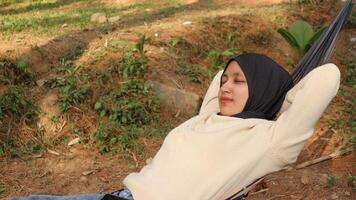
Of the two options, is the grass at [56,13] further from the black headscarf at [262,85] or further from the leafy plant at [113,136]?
the black headscarf at [262,85]

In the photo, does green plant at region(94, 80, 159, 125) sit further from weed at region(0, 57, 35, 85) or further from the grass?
the grass

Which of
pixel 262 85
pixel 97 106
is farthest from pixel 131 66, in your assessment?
pixel 262 85

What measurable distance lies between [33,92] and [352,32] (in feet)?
17.0

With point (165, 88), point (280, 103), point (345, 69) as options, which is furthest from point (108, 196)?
point (345, 69)

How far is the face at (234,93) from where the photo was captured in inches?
95.6

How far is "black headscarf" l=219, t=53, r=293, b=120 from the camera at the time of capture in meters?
2.40

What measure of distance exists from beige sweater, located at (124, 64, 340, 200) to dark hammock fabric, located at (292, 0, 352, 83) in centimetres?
119

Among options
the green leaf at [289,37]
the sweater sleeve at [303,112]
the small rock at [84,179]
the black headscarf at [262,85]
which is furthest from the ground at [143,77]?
the sweater sleeve at [303,112]

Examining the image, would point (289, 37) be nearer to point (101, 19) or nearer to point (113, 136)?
point (113, 136)

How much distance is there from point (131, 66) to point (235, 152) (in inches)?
130

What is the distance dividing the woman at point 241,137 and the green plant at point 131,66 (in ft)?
9.79

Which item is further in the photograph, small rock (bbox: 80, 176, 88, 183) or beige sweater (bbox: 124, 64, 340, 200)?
small rock (bbox: 80, 176, 88, 183)

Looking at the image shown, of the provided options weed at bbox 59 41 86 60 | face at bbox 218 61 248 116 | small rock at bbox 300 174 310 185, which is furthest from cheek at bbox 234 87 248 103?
weed at bbox 59 41 86 60

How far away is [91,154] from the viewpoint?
4.68m
